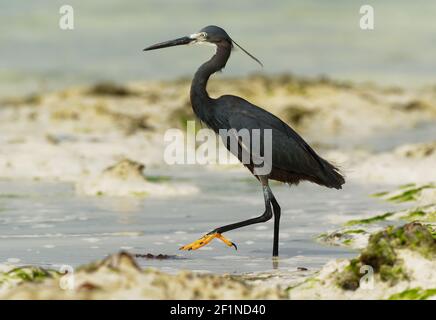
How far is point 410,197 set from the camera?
1405 centimetres

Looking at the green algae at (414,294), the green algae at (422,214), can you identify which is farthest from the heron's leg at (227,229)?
the green algae at (414,294)

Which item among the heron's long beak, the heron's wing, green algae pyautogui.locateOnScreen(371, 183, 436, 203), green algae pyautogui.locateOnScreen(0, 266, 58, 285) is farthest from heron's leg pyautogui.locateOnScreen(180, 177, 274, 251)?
green algae pyautogui.locateOnScreen(371, 183, 436, 203)

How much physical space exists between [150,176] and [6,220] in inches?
289

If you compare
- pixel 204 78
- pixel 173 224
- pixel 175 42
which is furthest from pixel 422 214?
pixel 175 42

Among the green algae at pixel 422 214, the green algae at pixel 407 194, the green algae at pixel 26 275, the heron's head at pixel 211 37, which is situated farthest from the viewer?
the green algae at pixel 407 194

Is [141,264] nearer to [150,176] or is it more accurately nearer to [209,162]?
[150,176]

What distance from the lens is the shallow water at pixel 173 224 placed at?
30.8 ft

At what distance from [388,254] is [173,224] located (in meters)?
5.34

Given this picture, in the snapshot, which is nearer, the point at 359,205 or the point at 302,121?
the point at 359,205

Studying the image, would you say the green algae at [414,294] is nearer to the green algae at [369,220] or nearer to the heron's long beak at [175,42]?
the heron's long beak at [175,42]

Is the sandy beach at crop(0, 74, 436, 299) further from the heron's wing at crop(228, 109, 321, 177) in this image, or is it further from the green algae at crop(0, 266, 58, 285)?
the heron's wing at crop(228, 109, 321, 177)

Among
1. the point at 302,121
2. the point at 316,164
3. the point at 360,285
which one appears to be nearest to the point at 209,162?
the point at 316,164

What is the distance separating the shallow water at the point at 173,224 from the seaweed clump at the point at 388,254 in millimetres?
1734
